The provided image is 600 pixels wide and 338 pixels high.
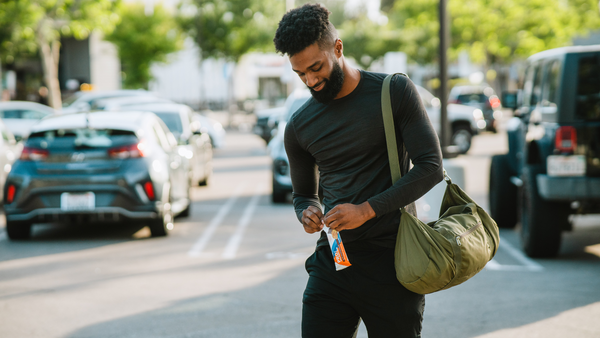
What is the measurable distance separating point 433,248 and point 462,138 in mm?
19050

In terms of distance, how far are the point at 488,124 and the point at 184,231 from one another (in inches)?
833

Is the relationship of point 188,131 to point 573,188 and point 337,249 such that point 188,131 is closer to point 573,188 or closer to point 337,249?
point 573,188

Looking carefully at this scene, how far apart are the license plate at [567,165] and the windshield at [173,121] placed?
791cm

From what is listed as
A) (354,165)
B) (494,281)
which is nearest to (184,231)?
(494,281)

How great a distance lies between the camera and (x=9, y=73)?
4225 centimetres

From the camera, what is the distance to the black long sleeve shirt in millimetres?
2604

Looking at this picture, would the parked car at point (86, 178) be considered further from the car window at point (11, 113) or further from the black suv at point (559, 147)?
the car window at point (11, 113)

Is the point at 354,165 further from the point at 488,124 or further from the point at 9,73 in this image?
the point at 9,73

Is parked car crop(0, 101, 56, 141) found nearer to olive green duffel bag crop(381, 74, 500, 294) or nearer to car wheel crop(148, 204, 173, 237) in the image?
car wheel crop(148, 204, 173, 237)

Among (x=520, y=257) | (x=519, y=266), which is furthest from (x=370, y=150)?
(x=520, y=257)

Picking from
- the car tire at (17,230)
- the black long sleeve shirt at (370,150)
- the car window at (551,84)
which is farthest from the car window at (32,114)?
the black long sleeve shirt at (370,150)

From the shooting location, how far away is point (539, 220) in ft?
23.0

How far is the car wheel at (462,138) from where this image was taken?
68.9ft

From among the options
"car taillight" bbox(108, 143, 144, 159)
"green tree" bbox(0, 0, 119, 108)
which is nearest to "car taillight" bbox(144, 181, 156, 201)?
"car taillight" bbox(108, 143, 144, 159)
